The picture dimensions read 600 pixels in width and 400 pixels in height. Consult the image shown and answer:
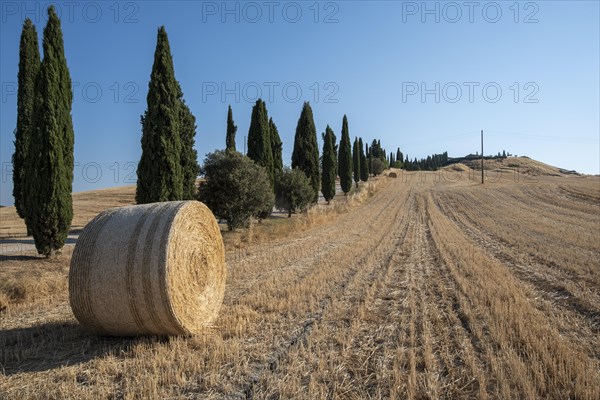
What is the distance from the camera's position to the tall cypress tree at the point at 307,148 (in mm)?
36062

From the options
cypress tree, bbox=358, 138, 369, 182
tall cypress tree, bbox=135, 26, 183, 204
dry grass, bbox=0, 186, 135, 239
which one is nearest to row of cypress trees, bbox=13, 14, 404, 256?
tall cypress tree, bbox=135, 26, 183, 204

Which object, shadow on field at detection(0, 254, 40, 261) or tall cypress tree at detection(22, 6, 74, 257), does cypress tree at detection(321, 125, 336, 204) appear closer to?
tall cypress tree at detection(22, 6, 74, 257)

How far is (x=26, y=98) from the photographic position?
2058 centimetres

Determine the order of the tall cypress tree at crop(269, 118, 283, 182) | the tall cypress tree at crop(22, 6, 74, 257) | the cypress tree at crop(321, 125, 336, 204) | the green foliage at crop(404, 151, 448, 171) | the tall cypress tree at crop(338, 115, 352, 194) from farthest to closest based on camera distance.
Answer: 1. the green foliage at crop(404, 151, 448, 171)
2. the tall cypress tree at crop(338, 115, 352, 194)
3. the cypress tree at crop(321, 125, 336, 204)
4. the tall cypress tree at crop(269, 118, 283, 182)
5. the tall cypress tree at crop(22, 6, 74, 257)

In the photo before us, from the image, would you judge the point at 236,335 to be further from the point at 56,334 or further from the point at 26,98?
the point at 26,98

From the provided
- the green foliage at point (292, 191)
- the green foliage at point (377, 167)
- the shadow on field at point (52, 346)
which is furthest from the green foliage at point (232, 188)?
the green foliage at point (377, 167)

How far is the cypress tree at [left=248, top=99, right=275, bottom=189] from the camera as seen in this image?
→ 28.3m

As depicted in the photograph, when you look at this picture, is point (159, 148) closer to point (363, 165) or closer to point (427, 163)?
point (363, 165)

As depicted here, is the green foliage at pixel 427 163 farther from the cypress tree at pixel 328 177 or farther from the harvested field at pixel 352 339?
the harvested field at pixel 352 339

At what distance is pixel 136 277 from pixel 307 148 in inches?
1229

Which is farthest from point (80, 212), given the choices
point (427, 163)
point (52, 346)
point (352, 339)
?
point (427, 163)

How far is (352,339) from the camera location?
223 inches

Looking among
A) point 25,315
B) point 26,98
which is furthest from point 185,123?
point 25,315

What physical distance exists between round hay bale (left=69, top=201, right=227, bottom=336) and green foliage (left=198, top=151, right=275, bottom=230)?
1375cm
